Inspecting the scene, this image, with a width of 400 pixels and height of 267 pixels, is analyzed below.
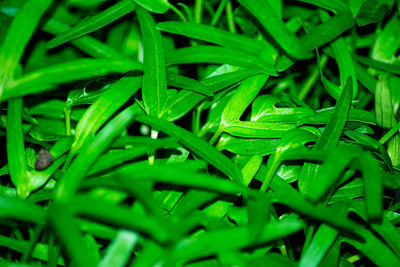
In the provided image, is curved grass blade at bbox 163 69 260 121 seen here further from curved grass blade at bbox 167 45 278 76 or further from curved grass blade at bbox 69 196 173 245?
curved grass blade at bbox 69 196 173 245

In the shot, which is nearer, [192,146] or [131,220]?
[131,220]

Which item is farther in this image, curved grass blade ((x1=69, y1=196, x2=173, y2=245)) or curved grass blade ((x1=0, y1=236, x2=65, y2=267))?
curved grass blade ((x1=0, y1=236, x2=65, y2=267))

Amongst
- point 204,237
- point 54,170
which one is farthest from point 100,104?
point 204,237

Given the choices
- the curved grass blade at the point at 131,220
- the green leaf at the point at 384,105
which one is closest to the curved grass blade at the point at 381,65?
the green leaf at the point at 384,105

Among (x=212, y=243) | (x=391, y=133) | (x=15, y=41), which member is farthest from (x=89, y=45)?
(x=391, y=133)

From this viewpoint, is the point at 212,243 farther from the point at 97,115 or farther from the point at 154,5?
the point at 154,5

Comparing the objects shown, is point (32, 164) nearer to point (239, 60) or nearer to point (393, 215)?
point (239, 60)

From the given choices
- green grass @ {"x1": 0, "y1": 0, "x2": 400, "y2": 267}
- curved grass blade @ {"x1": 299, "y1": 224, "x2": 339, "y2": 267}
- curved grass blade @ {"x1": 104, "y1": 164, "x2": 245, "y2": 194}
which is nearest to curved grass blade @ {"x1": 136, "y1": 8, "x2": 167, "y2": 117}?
green grass @ {"x1": 0, "y1": 0, "x2": 400, "y2": 267}
